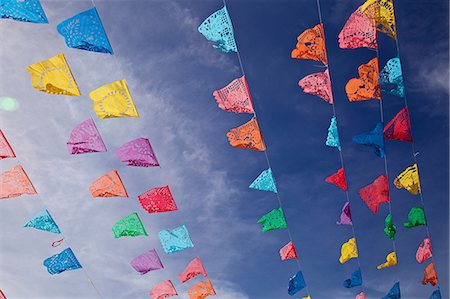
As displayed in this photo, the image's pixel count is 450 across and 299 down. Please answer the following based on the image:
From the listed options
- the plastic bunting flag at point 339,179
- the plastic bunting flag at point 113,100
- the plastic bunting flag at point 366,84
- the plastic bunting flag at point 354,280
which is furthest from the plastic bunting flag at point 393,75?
the plastic bunting flag at point 354,280

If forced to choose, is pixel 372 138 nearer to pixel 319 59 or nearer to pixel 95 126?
pixel 319 59

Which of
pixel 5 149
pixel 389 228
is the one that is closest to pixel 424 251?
pixel 389 228

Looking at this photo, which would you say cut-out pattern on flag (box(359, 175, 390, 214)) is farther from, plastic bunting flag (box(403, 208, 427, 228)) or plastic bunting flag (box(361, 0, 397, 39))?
plastic bunting flag (box(361, 0, 397, 39))

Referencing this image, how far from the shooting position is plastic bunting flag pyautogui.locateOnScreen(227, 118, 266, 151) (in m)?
6.88

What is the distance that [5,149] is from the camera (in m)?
6.15

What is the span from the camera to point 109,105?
5914 millimetres

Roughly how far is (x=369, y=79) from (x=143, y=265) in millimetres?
6696

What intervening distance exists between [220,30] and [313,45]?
5.34 ft

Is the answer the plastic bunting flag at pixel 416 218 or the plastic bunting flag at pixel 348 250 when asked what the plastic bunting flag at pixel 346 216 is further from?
the plastic bunting flag at pixel 416 218

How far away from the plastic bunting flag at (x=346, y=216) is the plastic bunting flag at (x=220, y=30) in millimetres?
5155

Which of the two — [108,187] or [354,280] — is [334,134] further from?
[354,280]

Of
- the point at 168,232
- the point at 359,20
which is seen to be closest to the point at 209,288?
the point at 168,232

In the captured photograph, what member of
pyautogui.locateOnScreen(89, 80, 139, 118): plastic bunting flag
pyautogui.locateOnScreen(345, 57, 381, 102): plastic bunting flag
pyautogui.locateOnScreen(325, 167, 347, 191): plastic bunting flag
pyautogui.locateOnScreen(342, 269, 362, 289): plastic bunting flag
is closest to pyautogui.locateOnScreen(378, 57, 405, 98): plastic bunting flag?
pyautogui.locateOnScreen(345, 57, 381, 102): plastic bunting flag

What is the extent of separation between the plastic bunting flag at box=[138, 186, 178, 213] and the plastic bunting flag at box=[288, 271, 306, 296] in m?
4.36
